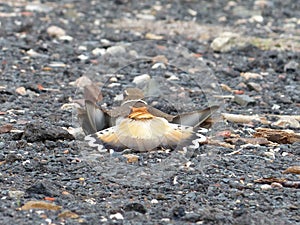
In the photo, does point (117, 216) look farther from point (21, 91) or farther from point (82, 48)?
point (82, 48)

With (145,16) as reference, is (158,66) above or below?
above

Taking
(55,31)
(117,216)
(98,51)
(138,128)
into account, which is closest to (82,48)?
(98,51)

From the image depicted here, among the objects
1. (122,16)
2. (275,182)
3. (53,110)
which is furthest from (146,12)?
(275,182)

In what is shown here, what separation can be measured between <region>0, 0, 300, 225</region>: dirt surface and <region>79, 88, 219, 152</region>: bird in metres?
0.08

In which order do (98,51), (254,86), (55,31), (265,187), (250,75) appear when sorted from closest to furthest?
(265,187)
(254,86)
(250,75)
(98,51)
(55,31)

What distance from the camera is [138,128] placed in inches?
163

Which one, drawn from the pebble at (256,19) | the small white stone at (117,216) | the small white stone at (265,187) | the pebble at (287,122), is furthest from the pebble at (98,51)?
the small white stone at (117,216)

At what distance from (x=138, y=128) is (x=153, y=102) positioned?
1.01 meters

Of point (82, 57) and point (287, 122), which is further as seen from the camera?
point (82, 57)

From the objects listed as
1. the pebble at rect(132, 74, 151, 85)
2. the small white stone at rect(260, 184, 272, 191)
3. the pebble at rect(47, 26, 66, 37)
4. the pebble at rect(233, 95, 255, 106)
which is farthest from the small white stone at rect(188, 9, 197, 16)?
the small white stone at rect(260, 184, 272, 191)

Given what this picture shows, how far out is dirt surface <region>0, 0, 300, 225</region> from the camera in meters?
3.41

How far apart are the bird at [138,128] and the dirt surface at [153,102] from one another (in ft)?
0.28

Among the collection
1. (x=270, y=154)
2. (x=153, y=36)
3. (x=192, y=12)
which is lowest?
(x=192, y=12)

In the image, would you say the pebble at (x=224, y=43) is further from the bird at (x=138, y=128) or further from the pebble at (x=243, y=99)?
the bird at (x=138, y=128)
